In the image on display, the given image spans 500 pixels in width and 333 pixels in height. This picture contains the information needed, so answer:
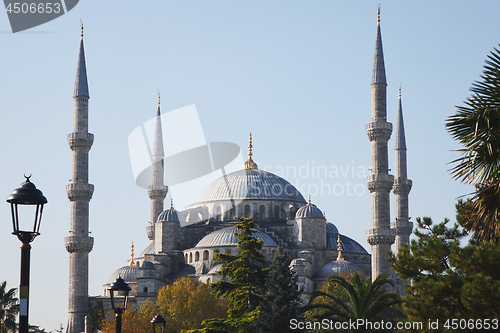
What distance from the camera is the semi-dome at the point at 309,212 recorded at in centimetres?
5506

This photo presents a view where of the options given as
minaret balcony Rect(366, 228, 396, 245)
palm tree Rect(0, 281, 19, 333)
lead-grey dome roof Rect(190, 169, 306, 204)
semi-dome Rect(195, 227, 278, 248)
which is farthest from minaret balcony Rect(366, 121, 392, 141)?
palm tree Rect(0, 281, 19, 333)

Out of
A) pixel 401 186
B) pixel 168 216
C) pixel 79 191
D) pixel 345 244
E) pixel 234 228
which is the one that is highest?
pixel 401 186

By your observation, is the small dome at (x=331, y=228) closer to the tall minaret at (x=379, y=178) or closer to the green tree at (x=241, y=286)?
the tall minaret at (x=379, y=178)

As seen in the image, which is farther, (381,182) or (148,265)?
(148,265)

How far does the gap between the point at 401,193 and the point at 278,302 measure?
32.2 meters

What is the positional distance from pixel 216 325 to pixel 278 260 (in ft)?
10.3

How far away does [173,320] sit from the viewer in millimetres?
44062

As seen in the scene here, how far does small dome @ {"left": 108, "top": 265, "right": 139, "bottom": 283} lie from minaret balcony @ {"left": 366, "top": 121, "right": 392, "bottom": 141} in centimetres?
1853

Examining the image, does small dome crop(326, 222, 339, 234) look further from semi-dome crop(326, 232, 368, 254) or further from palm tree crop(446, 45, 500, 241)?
palm tree crop(446, 45, 500, 241)

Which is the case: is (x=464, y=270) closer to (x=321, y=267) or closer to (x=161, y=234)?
(x=321, y=267)

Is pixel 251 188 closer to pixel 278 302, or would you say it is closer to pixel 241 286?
pixel 241 286

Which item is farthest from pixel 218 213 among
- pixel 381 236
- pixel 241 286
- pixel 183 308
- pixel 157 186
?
pixel 241 286

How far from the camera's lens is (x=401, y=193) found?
5800cm

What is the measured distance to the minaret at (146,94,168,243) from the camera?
200 ft
